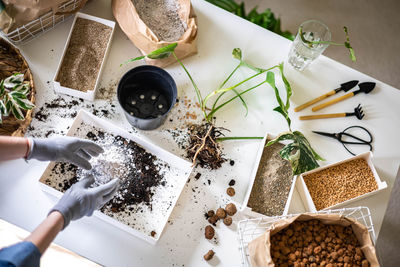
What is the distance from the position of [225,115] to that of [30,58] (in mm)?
874

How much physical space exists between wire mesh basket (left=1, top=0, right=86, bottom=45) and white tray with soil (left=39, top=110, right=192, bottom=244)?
0.42 meters

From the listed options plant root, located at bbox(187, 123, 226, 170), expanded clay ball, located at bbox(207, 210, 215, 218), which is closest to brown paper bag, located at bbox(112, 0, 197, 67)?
plant root, located at bbox(187, 123, 226, 170)

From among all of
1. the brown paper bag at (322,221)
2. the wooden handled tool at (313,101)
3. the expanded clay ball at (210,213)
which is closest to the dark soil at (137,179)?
the expanded clay ball at (210,213)

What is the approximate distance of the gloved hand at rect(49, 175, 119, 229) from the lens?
111 cm

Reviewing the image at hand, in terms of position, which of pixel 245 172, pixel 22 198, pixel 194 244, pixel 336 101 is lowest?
pixel 194 244

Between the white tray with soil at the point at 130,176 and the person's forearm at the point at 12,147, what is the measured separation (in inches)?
7.6

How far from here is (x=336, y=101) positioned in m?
1.62

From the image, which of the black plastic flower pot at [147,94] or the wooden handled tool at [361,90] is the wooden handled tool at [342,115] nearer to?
the wooden handled tool at [361,90]

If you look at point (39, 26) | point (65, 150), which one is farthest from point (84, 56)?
point (65, 150)

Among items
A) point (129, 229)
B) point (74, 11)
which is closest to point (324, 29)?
point (74, 11)

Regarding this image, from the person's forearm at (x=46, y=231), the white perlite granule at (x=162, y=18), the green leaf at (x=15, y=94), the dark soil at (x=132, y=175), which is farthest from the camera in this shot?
the white perlite granule at (x=162, y=18)

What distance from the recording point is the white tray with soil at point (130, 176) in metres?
1.33

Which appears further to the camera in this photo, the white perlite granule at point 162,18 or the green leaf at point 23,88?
the white perlite granule at point 162,18

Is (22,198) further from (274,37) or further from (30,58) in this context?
(274,37)
